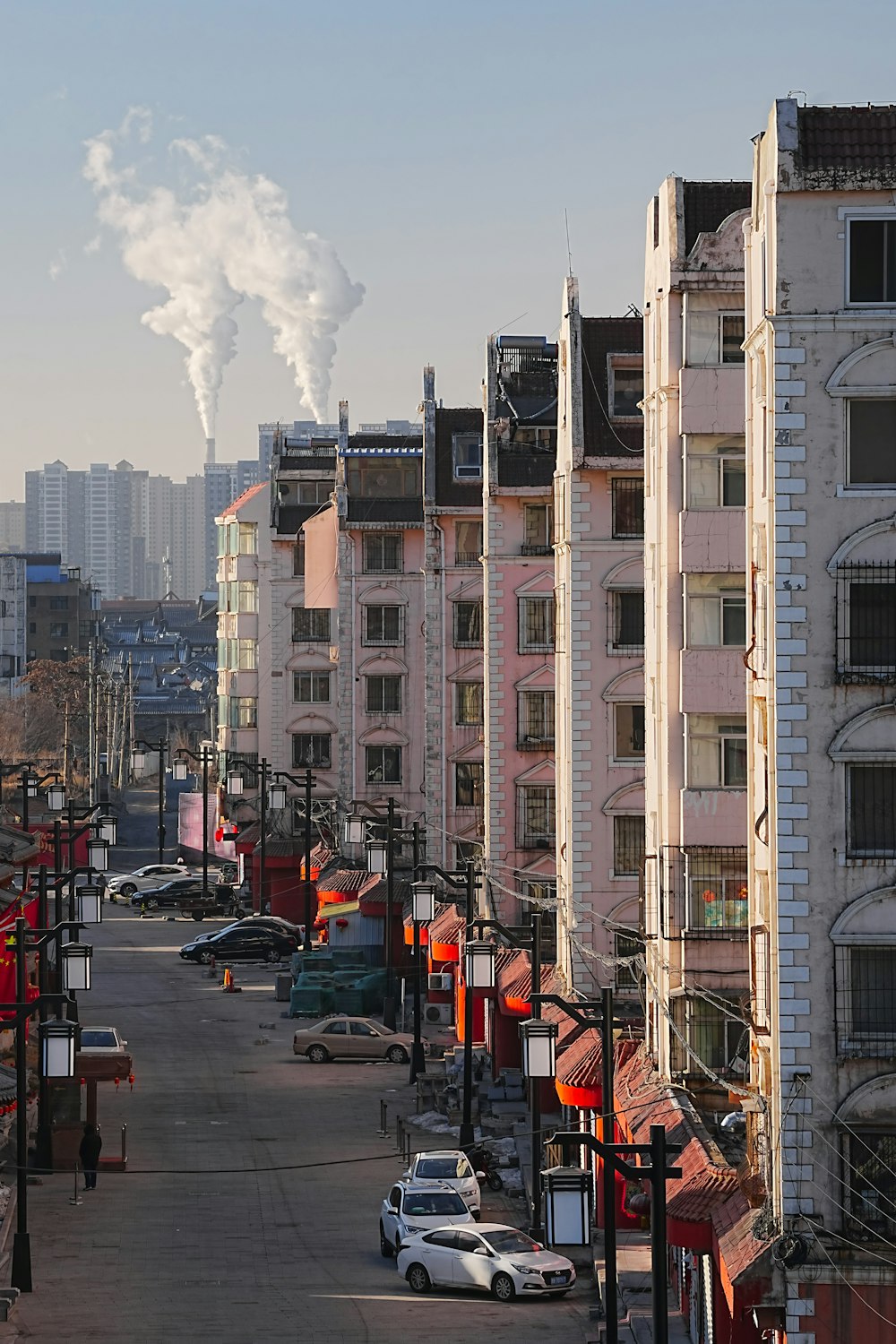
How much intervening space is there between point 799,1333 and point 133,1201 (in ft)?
70.4

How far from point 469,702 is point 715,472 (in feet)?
112

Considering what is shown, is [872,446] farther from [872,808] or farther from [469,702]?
[469,702]

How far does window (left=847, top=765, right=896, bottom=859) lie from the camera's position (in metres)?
30.3

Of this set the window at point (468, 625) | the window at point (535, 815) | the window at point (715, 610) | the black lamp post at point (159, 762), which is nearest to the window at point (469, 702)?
the window at point (468, 625)

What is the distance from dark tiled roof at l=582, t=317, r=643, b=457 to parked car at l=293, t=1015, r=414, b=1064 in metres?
22.2

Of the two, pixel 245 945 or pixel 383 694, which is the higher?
pixel 383 694

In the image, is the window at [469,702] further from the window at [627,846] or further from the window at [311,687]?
the window at [627,846]

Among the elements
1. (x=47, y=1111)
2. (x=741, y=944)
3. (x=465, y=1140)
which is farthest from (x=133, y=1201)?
(x=741, y=944)

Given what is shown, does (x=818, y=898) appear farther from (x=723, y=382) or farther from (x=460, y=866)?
(x=460, y=866)

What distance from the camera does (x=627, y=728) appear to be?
50844mm

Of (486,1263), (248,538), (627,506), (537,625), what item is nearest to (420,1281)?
(486,1263)

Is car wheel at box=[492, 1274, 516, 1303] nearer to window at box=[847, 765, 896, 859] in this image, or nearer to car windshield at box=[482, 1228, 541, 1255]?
car windshield at box=[482, 1228, 541, 1255]

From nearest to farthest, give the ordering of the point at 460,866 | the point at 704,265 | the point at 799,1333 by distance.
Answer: the point at 799,1333, the point at 704,265, the point at 460,866

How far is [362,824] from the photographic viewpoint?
227 feet
